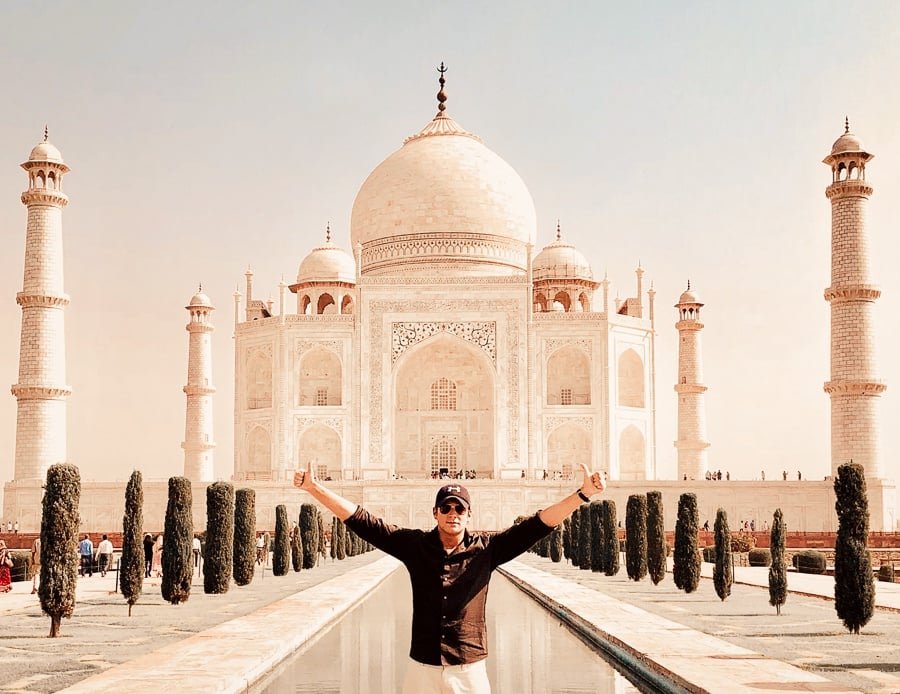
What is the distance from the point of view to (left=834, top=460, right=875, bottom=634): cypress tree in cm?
855

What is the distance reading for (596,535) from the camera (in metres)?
17.0

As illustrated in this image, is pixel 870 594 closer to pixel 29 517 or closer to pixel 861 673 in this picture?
pixel 861 673

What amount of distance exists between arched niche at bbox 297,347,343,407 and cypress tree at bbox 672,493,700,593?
60.9ft

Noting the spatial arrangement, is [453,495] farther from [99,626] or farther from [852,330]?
[852,330]

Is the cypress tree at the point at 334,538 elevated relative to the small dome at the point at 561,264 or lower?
lower

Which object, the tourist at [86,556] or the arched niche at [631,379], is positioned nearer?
the tourist at [86,556]

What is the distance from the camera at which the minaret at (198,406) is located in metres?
30.8

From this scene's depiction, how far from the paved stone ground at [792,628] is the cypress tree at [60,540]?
4645 mm

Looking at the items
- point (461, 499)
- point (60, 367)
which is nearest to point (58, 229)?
point (60, 367)

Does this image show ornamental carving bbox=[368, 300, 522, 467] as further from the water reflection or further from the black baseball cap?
the black baseball cap

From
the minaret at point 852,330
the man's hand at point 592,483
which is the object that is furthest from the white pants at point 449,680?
the minaret at point 852,330

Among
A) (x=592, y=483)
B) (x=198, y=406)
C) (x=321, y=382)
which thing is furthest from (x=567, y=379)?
(x=592, y=483)

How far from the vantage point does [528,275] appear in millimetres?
29500

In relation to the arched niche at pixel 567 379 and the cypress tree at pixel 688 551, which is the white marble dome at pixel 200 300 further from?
the cypress tree at pixel 688 551
